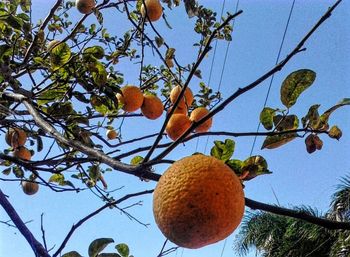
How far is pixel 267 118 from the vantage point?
0.88 m

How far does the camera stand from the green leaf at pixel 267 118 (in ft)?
2.88

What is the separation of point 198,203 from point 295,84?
378 mm

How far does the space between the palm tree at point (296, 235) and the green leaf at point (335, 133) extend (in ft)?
22.0

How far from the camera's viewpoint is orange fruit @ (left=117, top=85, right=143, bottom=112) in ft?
4.55

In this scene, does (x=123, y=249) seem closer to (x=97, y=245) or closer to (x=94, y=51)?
(x=97, y=245)

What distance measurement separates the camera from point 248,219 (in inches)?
416

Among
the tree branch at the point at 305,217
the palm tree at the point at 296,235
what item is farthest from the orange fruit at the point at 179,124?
the palm tree at the point at 296,235

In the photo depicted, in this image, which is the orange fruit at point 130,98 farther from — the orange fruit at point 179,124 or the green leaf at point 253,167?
the green leaf at point 253,167

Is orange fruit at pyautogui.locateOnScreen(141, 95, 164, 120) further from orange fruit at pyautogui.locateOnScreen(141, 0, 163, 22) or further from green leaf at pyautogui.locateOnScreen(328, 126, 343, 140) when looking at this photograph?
green leaf at pyautogui.locateOnScreen(328, 126, 343, 140)

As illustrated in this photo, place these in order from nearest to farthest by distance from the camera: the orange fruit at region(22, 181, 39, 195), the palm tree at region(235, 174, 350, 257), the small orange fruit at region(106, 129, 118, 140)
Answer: the orange fruit at region(22, 181, 39, 195) < the small orange fruit at region(106, 129, 118, 140) < the palm tree at region(235, 174, 350, 257)

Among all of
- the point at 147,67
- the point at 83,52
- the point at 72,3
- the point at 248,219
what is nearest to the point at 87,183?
the point at 83,52

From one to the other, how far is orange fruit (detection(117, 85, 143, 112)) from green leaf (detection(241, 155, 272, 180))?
26.7 inches

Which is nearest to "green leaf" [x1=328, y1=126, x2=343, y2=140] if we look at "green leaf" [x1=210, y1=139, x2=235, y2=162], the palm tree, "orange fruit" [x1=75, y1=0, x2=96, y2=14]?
"green leaf" [x1=210, y1=139, x2=235, y2=162]

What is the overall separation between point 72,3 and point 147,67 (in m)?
0.64
